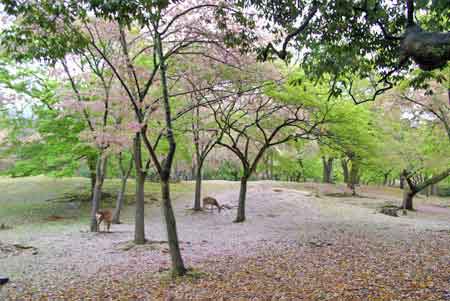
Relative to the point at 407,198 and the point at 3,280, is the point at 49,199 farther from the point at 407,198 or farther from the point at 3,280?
the point at 407,198

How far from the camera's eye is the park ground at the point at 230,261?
18.6 feet

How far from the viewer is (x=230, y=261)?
792 cm

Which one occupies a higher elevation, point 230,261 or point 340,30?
point 340,30

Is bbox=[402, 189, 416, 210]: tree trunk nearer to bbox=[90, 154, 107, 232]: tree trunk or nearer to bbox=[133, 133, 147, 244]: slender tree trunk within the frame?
bbox=[133, 133, 147, 244]: slender tree trunk

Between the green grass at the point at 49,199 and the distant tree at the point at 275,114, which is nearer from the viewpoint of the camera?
the distant tree at the point at 275,114

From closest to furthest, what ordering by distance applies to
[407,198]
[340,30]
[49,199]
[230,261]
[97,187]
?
1. [340,30]
2. [230,261]
3. [97,187]
4. [407,198]
5. [49,199]

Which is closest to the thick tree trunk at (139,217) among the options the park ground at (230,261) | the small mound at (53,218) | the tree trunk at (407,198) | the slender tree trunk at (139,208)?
the slender tree trunk at (139,208)

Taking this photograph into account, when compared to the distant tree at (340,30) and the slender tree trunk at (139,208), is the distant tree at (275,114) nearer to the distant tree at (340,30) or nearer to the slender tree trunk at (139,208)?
the slender tree trunk at (139,208)

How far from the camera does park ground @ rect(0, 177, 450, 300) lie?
566 centimetres

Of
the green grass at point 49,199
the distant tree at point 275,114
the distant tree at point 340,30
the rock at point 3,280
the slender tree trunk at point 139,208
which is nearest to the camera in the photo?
the distant tree at point 340,30

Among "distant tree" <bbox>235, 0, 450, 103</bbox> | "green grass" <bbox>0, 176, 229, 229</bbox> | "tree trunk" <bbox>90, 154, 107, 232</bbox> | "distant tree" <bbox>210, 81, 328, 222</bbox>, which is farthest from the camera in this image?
"green grass" <bbox>0, 176, 229, 229</bbox>

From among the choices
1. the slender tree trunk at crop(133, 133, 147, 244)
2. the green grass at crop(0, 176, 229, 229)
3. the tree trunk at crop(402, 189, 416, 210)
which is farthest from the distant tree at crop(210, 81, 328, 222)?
the tree trunk at crop(402, 189, 416, 210)

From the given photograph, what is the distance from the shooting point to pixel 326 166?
3438 centimetres

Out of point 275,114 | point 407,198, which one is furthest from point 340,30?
point 407,198
